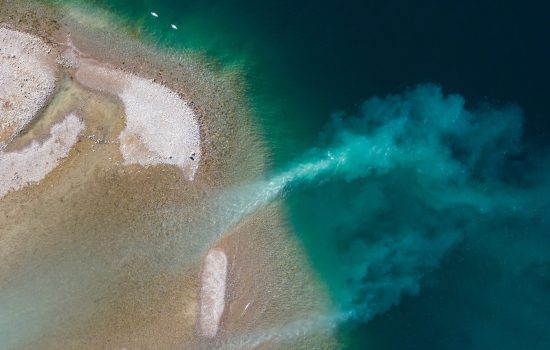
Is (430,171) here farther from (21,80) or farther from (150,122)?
(21,80)

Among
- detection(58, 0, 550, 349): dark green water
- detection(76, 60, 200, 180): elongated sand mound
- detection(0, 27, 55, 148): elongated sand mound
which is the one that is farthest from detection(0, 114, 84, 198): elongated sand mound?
detection(58, 0, 550, 349): dark green water

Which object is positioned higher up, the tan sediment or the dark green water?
the dark green water

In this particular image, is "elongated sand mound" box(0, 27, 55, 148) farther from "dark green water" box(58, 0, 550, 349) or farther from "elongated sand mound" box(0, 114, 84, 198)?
"dark green water" box(58, 0, 550, 349)

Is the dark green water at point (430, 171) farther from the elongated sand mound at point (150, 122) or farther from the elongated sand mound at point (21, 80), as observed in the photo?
the elongated sand mound at point (21, 80)

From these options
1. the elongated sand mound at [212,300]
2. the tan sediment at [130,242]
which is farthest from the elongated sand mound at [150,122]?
the elongated sand mound at [212,300]

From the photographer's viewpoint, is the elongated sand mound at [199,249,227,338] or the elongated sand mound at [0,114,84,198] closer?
the elongated sand mound at [199,249,227,338]

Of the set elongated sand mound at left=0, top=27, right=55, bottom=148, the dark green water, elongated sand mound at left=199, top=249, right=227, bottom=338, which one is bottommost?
elongated sand mound at left=199, top=249, right=227, bottom=338
